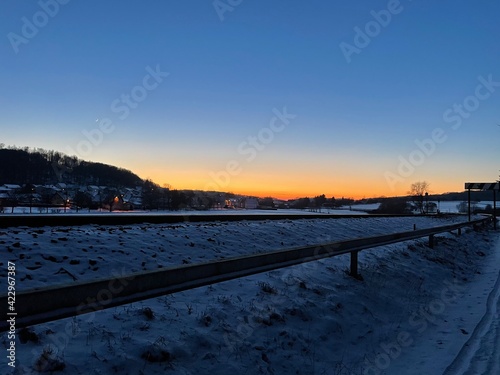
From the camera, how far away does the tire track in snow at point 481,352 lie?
5.05 m

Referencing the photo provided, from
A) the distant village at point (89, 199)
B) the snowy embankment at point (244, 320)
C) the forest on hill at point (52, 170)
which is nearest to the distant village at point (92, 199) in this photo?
the distant village at point (89, 199)

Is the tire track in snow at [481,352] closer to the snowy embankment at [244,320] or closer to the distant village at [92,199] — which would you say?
the snowy embankment at [244,320]

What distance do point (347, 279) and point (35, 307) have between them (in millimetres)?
6922

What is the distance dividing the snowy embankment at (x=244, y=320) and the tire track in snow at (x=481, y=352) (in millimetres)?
150

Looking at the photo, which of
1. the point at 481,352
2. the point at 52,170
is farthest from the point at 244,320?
the point at 52,170

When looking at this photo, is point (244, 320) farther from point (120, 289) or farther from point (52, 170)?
point (52, 170)

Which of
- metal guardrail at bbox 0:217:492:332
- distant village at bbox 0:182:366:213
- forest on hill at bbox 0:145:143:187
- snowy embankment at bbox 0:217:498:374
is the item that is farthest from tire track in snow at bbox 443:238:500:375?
forest on hill at bbox 0:145:143:187

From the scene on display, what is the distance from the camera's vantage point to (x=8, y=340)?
444 centimetres

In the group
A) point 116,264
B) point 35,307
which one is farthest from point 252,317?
point 116,264

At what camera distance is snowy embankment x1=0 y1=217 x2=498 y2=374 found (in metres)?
4.61

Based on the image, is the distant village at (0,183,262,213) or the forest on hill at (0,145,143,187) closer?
the distant village at (0,183,262,213)

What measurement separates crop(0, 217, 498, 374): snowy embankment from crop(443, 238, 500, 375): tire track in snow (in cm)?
15

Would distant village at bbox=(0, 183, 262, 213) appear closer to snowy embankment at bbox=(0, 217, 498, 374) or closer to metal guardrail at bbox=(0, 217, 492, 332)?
snowy embankment at bbox=(0, 217, 498, 374)

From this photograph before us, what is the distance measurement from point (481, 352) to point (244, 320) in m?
3.43
